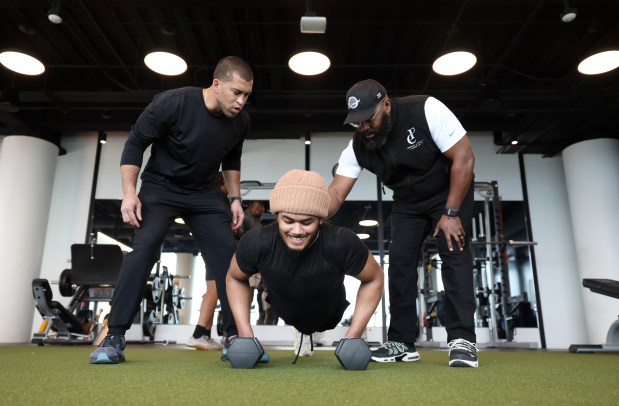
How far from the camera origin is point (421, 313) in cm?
605

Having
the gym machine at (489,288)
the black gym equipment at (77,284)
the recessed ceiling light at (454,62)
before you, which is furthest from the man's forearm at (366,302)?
the gym machine at (489,288)

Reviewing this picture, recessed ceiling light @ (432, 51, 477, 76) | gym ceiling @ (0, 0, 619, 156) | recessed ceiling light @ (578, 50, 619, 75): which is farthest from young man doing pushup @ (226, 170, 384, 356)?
recessed ceiling light @ (578, 50, 619, 75)

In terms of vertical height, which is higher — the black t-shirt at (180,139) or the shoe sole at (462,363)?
the black t-shirt at (180,139)

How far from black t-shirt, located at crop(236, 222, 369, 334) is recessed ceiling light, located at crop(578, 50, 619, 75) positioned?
3.63 m

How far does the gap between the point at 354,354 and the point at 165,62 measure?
367 cm

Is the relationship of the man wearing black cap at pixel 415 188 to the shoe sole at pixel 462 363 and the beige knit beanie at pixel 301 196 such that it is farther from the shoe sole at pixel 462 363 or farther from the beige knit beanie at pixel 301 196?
the beige knit beanie at pixel 301 196

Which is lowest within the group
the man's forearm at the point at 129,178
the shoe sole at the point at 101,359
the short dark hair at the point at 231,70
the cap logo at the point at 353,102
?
the shoe sole at the point at 101,359

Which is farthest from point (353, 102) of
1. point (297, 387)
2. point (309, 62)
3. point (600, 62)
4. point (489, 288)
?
point (489, 288)

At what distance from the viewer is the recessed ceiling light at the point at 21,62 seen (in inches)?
169

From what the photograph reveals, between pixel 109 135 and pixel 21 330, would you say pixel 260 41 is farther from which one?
pixel 21 330

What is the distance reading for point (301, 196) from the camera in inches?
59.2

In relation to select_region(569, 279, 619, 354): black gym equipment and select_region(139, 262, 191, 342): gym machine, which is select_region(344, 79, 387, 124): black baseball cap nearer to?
select_region(569, 279, 619, 354): black gym equipment

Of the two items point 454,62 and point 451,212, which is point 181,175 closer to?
point 451,212

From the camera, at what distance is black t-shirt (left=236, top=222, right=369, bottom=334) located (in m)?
1.66
